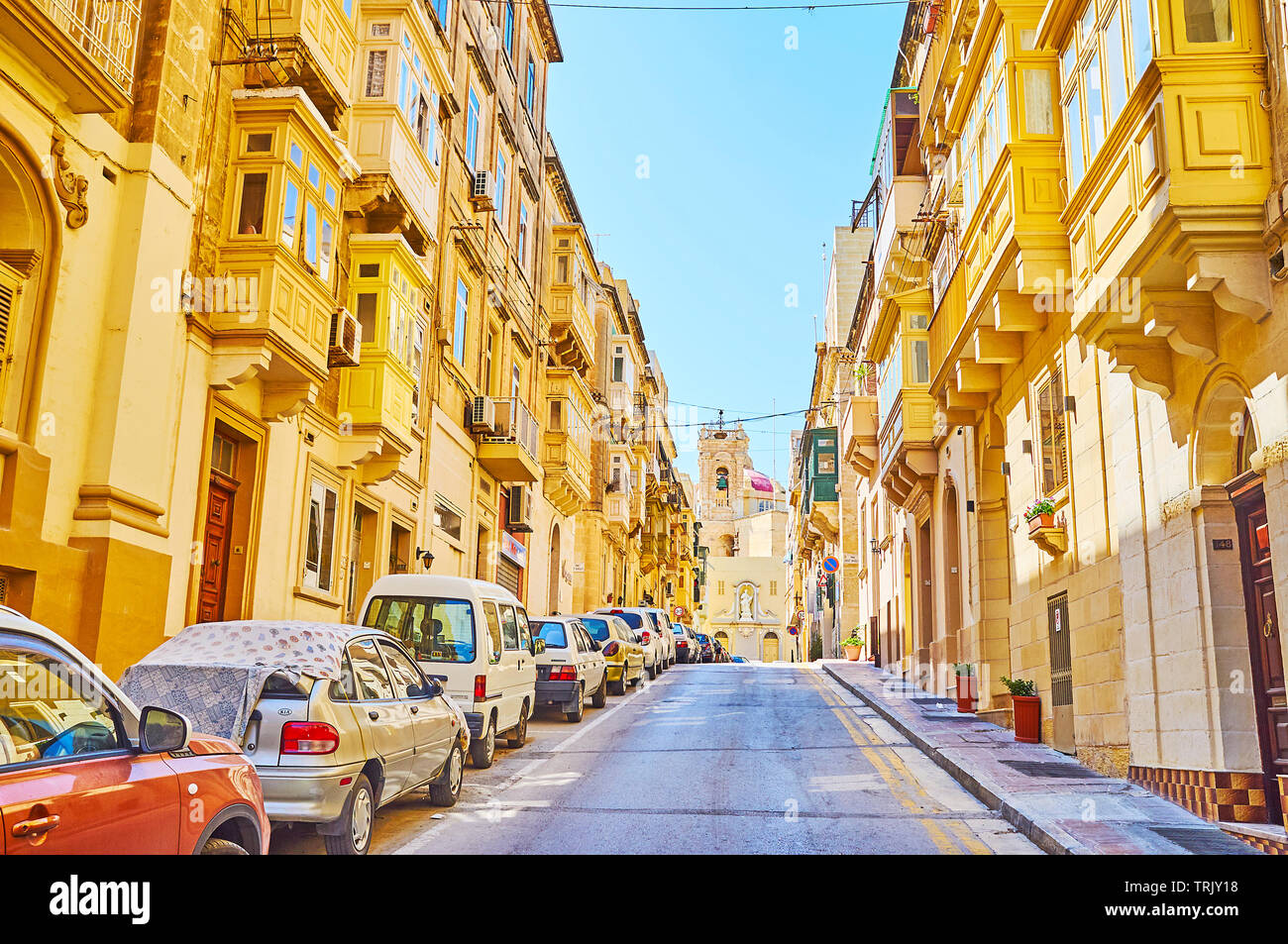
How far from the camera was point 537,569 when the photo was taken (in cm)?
3353

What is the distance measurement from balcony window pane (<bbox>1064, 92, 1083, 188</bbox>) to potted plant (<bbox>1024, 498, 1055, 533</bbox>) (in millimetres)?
4261

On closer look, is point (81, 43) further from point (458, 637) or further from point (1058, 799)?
point (1058, 799)

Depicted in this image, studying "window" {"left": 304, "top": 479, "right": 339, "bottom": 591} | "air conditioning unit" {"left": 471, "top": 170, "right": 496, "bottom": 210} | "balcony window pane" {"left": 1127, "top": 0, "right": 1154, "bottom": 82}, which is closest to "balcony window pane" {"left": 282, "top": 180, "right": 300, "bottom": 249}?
"window" {"left": 304, "top": 479, "right": 339, "bottom": 591}

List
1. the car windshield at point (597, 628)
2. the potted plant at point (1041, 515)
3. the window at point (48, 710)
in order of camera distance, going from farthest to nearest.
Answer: the car windshield at point (597, 628), the potted plant at point (1041, 515), the window at point (48, 710)

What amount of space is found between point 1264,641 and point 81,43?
12181 mm

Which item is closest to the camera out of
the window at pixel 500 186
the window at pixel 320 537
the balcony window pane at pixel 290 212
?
the balcony window pane at pixel 290 212

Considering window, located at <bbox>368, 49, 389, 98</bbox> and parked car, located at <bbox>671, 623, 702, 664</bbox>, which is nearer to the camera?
window, located at <bbox>368, 49, 389, 98</bbox>

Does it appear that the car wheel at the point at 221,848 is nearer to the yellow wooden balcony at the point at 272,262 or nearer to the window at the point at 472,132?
the yellow wooden balcony at the point at 272,262

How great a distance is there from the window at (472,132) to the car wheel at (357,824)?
19.2 m

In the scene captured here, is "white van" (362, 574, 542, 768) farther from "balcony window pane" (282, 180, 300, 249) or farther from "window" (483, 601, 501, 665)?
"balcony window pane" (282, 180, 300, 249)

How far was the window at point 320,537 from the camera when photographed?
16719mm

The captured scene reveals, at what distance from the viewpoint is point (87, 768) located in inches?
167

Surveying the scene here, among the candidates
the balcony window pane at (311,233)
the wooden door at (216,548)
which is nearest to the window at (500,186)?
the balcony window pane at (311,233)

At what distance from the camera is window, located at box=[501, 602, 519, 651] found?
13914 millimetres
